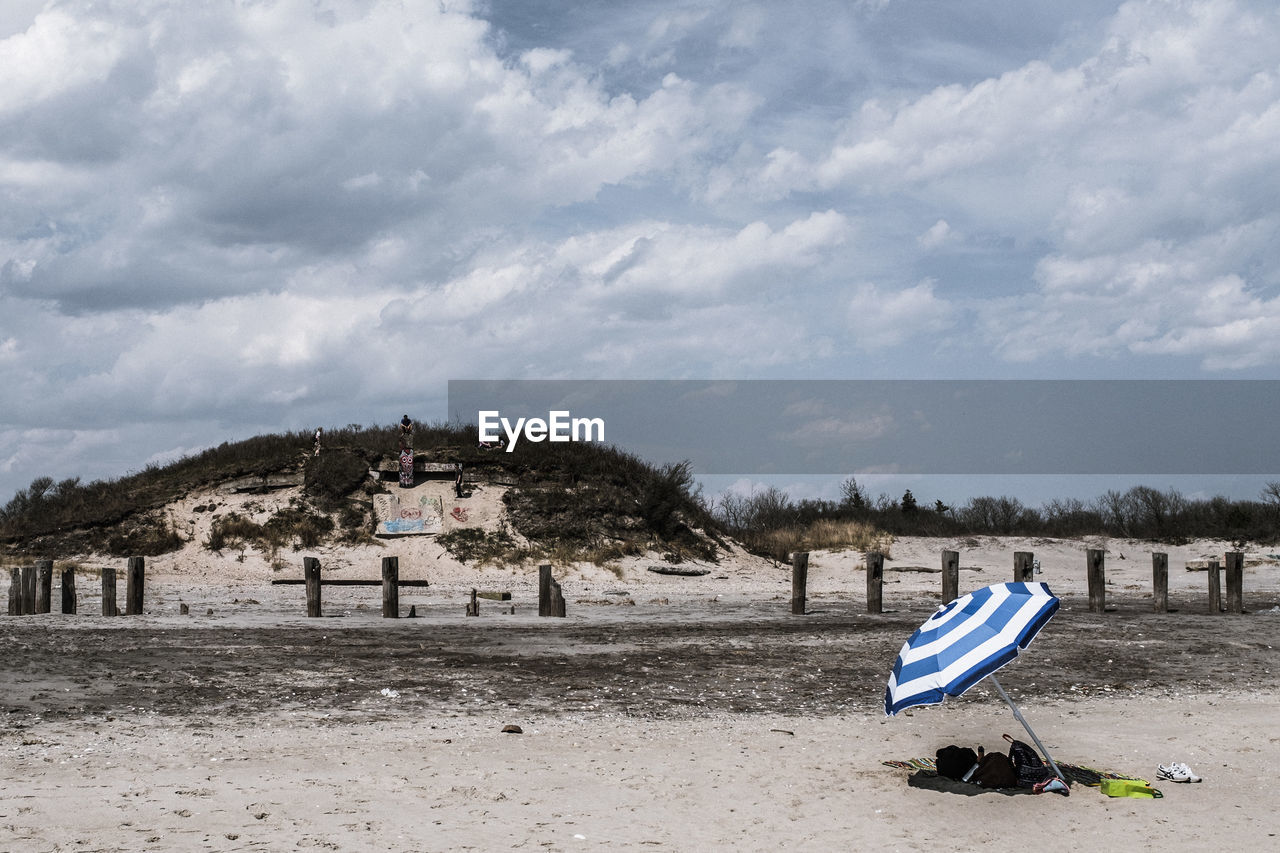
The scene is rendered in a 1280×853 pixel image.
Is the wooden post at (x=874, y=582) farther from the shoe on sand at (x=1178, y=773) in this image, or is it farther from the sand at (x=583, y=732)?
the shoe on sand at (x=1178, y=773)

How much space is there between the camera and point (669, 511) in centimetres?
3775

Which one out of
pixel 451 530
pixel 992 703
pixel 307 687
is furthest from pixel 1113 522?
pixel 307 687

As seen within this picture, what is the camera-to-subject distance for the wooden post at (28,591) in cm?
2117

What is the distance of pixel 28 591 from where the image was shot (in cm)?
2120

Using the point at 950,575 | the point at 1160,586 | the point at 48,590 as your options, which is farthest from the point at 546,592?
the point at 1160,586

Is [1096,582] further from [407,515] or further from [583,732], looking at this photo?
[407,515]

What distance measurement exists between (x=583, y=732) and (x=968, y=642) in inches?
183

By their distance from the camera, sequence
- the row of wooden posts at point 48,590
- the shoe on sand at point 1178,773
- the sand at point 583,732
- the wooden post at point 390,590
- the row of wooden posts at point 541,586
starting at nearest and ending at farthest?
the sand at point 583,732 → the shoe on sand at point 1178,773 → the row of wooden posts at point 48,590 → the row of wooden posts at point 541,586 → the wooden post at point 390,590

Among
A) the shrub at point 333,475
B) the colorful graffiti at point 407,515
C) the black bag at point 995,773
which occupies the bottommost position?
the black bag at point 995,773

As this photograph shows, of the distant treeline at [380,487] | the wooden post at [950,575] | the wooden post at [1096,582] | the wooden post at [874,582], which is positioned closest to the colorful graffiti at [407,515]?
the distant treeline at [380,487]

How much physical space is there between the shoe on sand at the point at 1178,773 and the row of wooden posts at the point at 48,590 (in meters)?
18.1

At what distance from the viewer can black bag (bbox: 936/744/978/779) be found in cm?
888

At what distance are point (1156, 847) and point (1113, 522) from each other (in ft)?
150

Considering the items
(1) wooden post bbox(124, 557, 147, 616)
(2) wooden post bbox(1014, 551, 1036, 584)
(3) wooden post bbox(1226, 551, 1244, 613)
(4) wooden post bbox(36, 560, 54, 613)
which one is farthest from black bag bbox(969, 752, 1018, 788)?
(4) wooden post bbox(36, 560, 54, 613)
